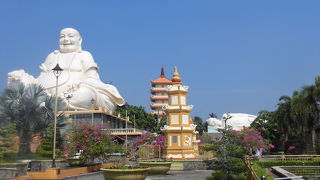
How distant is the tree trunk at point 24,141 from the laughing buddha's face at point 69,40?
21.1 m

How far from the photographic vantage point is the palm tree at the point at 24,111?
91.4 ft

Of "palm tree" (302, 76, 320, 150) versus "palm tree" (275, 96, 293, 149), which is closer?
"palm tree" (302, 76, 320, 150)

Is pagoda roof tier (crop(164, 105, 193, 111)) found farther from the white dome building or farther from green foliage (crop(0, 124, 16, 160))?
the white dome building

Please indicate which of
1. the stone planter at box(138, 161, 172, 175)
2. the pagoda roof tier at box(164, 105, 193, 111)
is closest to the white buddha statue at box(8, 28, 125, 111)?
the pagoda roof tier at box(164, 105, 193, 111)

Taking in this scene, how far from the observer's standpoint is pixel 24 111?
2838 cm

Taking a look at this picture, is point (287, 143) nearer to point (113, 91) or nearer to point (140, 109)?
point (113, 91)

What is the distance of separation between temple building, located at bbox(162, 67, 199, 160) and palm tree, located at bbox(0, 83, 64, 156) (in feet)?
32.6

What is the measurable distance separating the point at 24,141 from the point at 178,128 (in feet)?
36.3

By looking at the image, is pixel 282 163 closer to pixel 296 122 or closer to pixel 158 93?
pixel 296 122

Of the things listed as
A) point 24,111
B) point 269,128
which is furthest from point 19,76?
point 269,128

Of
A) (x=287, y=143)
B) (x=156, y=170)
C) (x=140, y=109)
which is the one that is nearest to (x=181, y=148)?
(x=156, y=170)

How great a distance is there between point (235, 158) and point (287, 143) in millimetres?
28384

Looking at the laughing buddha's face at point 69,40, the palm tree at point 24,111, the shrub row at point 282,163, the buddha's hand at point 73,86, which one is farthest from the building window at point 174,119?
the laughing buddha's face at point 69,40

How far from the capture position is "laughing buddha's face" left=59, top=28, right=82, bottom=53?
47.4 m
